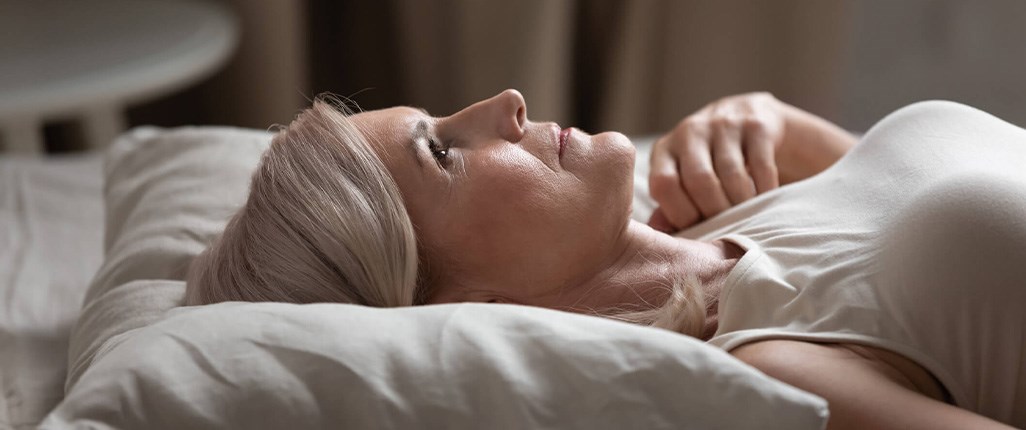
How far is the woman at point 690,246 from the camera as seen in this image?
0.80m

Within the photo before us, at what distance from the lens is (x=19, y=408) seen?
1.04 m

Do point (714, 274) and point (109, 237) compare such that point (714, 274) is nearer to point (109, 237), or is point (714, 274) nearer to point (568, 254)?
point (568, 254)

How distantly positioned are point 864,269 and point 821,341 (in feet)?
0.26

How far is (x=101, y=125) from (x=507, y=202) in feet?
4.42

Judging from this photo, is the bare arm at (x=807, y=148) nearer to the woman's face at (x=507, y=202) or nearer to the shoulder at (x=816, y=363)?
the woman's face at (x=507, y=202)

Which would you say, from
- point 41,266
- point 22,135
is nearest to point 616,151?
point 41,266

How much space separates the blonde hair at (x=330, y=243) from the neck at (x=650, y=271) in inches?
0.7

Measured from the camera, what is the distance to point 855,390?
2.46ft

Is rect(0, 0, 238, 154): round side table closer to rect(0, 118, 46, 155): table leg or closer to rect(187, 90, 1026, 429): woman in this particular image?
rect(0, 118, 46, 155): table leg

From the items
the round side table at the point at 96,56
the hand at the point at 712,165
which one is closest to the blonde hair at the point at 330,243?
the hand at the point at 712,165

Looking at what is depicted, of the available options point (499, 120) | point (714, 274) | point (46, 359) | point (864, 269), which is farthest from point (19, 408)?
point (864, 269)

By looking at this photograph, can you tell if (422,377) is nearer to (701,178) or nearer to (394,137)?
(394,137)

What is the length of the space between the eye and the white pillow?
0.77 ft

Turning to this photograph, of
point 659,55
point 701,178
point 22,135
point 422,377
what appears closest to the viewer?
point 422,377
